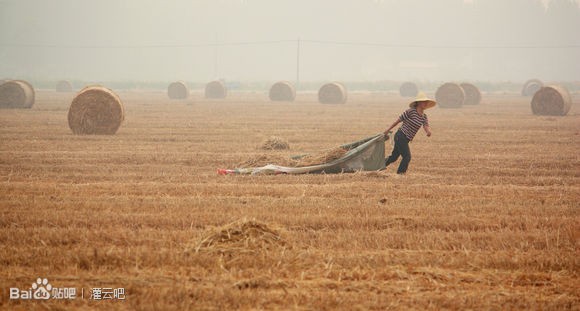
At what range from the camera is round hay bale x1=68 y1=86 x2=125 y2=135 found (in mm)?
23547

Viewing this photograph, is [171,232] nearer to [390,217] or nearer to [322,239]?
[322,239]

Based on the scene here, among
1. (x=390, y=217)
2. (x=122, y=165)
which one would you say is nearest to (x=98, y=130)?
(x=122, y=165)

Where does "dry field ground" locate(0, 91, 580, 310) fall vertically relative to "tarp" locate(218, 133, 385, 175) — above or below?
below

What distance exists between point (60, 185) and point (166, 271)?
5.87 m

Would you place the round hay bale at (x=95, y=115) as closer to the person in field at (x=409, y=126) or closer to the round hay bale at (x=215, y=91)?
the person in field at (x=409, y=126)

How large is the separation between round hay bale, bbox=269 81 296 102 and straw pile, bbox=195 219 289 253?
48.4m

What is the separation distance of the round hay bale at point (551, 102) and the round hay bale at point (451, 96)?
867 centimetres

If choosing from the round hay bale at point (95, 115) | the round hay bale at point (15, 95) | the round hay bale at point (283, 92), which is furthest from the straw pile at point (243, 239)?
the round hay bale at point (283, 92)

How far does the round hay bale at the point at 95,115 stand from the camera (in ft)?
77.3

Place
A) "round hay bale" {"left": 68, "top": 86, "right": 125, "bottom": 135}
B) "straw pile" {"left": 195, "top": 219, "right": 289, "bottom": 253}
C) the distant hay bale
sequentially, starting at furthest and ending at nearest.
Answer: "round hay bale" {"left": 68, "top": 86, "right": 125, "bottom": 135}, the distant hay bale, "straw pile" {"left": 195, "top": 219, "right": 289, "bottom": 253}

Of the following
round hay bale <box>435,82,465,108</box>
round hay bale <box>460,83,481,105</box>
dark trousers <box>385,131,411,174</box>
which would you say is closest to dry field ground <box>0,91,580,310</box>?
dark trousers <box>385,131,411,174</box>

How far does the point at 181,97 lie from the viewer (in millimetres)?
60531

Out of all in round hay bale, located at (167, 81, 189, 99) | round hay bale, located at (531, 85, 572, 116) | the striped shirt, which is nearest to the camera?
the striped shirt

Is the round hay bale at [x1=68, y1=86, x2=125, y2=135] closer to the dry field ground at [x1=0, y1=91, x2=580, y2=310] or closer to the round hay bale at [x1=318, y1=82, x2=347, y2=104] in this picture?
the dry field ground at [x1=0, y1=91, x2=580, y2=310]
